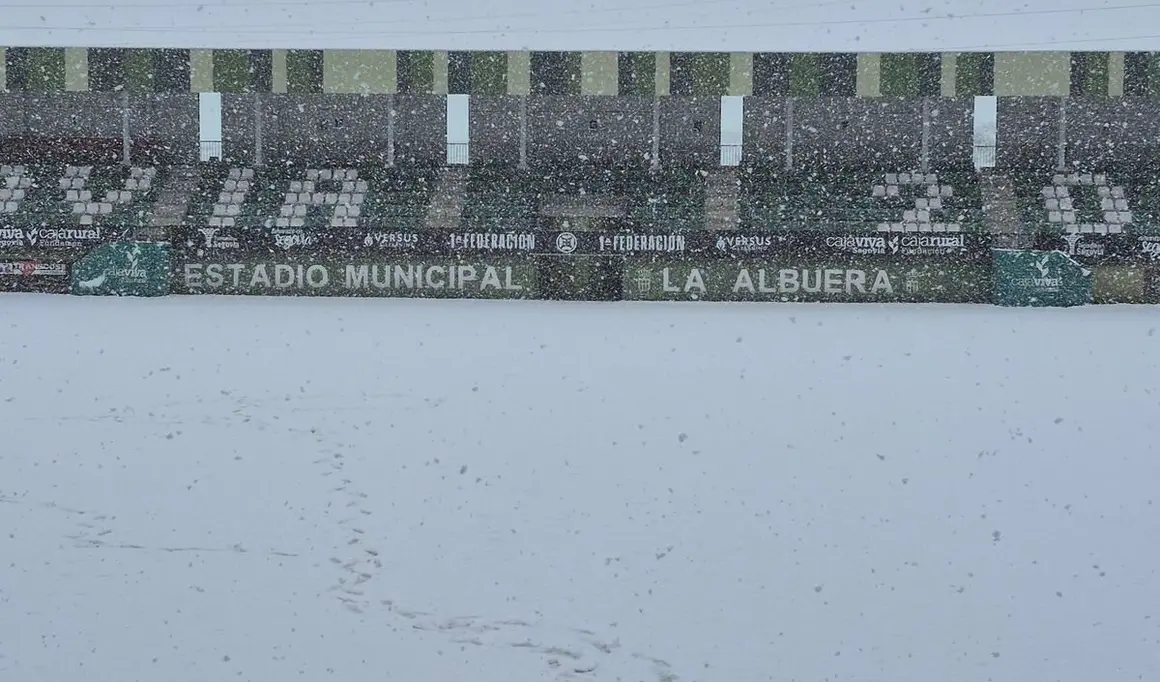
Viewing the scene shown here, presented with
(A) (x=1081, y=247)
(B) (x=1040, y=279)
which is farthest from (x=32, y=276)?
(A) (x=1081, y=247)

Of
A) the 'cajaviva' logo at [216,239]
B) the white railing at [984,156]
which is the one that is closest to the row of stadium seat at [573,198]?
the 'cajaviva' logo at [216,239]

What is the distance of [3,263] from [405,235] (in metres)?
7.44

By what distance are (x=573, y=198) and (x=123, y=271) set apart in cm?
843

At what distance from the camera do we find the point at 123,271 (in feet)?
68.9

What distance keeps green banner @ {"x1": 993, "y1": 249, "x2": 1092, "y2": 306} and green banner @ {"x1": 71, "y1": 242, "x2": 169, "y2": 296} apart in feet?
48.5

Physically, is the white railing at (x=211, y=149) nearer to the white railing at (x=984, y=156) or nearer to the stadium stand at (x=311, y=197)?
the stadium stand at (x=311, y=197)

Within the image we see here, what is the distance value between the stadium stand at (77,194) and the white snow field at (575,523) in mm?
13877

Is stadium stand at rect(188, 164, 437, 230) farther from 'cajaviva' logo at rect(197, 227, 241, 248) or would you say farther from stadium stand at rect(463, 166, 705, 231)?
stadium stand at rect(463, 166, 705, 231)

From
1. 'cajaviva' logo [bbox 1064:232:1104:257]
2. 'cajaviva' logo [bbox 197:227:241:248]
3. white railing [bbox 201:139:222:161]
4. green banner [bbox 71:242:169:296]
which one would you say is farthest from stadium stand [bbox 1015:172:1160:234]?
Result: white railing [bbox 201:139:222:161]

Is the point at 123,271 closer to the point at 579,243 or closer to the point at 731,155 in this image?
the point at 579,243

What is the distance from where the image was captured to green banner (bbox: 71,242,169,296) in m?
20.9

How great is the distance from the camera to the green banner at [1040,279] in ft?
66.1

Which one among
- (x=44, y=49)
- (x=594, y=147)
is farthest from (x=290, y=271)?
(x=44, y=49)

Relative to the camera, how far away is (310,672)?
342 cm
